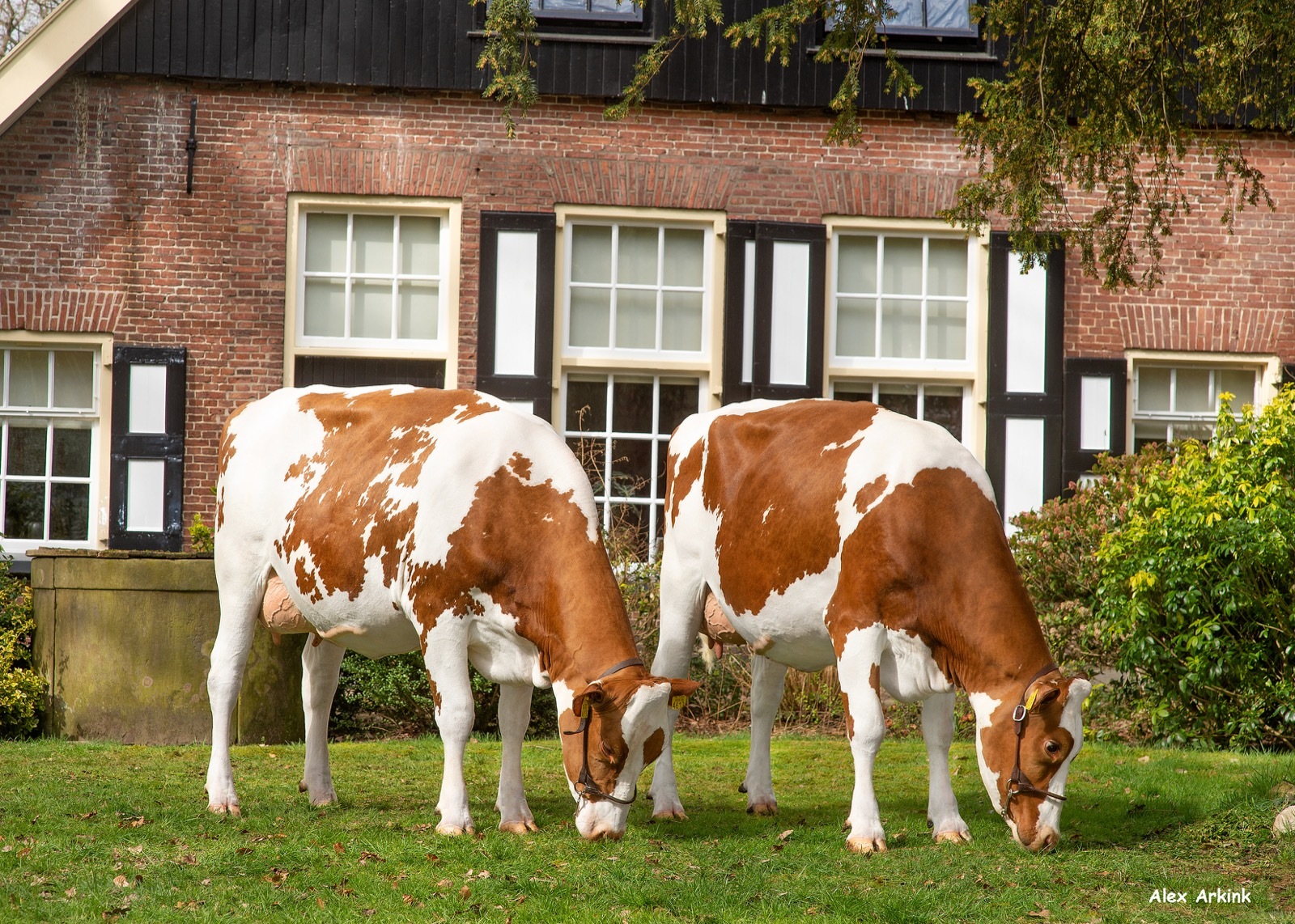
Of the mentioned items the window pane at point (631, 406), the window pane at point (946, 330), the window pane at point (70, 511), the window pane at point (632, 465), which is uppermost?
the window pane at point (946, 330)

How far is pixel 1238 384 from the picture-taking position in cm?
1323

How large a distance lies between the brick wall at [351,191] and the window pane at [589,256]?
0.34 meters

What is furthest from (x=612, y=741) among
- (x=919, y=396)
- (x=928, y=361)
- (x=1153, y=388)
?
(x=1153, y=388)

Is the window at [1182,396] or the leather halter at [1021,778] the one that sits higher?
the window at [1182,396]

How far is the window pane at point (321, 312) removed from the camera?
1268cm

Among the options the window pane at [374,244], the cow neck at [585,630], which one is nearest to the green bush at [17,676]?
the window pane at [374,244]

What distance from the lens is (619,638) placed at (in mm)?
5844

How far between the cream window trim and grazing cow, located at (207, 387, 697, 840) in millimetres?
5791

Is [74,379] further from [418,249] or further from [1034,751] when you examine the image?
[1034,751]

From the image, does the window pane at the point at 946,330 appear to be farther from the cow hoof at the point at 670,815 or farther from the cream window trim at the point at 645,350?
the cow hoof at the point at 670,815

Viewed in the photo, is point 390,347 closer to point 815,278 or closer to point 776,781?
point 815,278

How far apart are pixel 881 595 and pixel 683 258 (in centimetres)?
750

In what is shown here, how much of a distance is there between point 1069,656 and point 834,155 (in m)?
5.25

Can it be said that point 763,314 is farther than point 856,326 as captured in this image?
No
